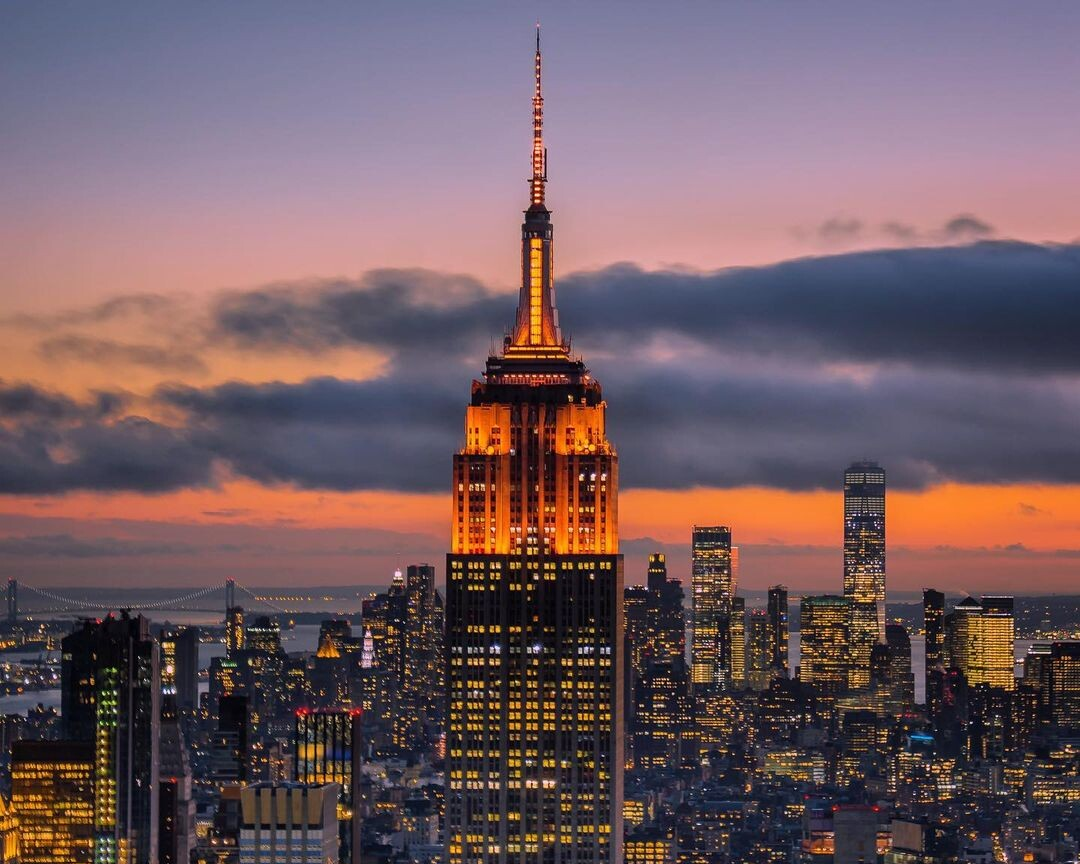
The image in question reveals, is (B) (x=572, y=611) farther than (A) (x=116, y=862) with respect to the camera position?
No

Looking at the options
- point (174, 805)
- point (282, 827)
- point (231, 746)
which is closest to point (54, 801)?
point (174, 805)

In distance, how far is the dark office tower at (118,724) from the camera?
465 feet

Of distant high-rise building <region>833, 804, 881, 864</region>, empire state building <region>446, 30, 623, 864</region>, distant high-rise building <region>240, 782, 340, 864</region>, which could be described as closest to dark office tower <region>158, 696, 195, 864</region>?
distant high-rise building <region>833, 804, 881, 864</region>

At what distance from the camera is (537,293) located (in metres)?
94.0

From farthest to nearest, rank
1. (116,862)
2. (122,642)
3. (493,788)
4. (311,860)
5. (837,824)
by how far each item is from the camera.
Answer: (837,824), (122,642), (116,862), (493,788), (311,860)

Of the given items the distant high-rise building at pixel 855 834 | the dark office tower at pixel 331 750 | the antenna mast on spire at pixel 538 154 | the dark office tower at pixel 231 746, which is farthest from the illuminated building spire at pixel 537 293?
the distant high-rise building at pixel 855 834

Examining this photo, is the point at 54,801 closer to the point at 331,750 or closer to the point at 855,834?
the point at 331,750

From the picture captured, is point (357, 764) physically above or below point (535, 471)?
below

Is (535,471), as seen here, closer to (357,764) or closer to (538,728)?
(538,728)

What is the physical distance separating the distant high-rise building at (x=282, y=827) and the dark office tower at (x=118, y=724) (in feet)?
202

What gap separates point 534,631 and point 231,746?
95878 mm

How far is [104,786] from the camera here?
468 ft

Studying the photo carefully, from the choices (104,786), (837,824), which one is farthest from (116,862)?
(837,824)

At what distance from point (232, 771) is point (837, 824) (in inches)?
1563
